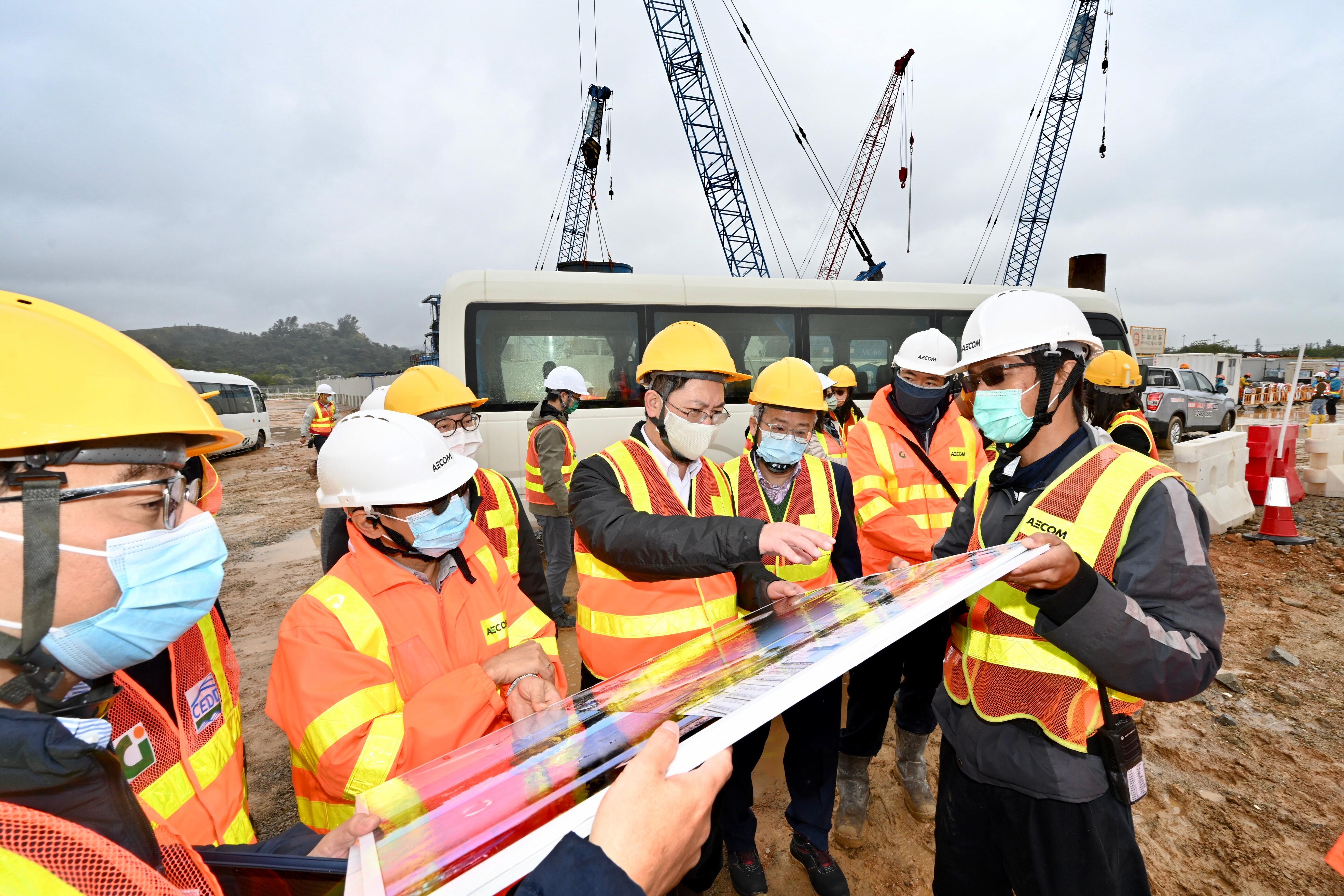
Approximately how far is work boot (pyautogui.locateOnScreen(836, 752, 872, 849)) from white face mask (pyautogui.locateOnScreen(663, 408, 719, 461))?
186 centimetres

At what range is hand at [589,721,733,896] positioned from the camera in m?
0.75

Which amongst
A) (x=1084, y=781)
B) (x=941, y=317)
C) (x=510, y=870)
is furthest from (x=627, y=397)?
(x=510, y=870)

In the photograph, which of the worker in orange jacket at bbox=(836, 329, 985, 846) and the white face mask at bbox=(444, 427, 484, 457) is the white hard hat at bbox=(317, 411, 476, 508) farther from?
the worker in orange jacket at bbox=(836, 329, 985, 846)

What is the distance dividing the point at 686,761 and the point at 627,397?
22.3ft

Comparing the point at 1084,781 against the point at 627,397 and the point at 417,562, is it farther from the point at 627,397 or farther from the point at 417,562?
the point at 627,397

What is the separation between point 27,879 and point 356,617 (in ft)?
3.07

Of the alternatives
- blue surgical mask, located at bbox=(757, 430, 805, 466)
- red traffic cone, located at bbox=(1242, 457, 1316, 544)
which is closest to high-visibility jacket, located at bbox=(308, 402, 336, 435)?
blue surgical mask, located at bbox=(757, 430, 805, 466)

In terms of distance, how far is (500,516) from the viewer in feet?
10.0

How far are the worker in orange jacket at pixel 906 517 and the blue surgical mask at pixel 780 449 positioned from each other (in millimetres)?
663

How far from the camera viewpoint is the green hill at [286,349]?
107500 mm

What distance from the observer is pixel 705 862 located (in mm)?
2357

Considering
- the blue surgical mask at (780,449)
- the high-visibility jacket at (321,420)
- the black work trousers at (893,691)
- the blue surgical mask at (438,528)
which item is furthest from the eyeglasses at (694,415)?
the high-visibility jacket at (321,420)

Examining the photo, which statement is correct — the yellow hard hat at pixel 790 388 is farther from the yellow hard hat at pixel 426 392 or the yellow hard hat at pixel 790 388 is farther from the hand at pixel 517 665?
the yellow hard hat at pixel 426 392

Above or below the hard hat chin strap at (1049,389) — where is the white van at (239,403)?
below
